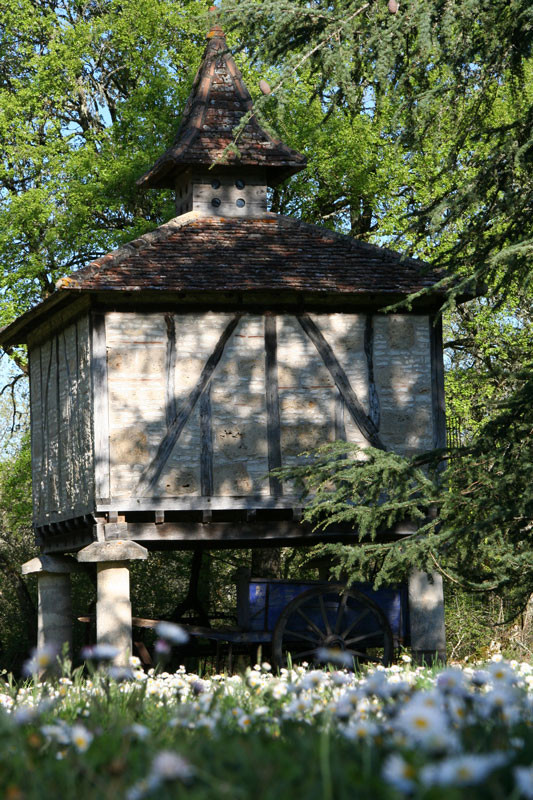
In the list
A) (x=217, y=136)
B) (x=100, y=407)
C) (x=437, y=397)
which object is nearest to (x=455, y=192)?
(x=437, y=397)

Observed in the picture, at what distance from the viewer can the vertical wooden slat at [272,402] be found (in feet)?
44.2

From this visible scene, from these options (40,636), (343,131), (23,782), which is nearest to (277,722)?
(23,782)

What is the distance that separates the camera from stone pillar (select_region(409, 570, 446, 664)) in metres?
13.8

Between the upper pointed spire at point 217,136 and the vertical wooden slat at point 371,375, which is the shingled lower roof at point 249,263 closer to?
the vertical wooden slat at point 371,375

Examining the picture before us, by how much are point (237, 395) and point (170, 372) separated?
88 cm

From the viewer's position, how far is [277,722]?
3.76 metres

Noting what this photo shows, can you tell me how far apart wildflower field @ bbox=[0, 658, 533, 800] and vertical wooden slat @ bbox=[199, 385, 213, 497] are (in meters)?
9.21

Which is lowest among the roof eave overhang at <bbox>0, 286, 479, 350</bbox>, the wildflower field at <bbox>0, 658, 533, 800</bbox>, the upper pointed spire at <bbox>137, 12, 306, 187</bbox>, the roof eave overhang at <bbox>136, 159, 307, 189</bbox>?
Answer: the wildflower field at <bbox>0, 658, 533, 800</bbox>

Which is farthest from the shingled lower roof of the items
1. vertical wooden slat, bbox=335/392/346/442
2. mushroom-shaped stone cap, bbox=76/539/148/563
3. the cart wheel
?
the cart wheel

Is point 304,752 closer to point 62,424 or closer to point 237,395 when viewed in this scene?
point 237,395

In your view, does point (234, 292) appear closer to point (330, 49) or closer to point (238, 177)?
point (238, 177)

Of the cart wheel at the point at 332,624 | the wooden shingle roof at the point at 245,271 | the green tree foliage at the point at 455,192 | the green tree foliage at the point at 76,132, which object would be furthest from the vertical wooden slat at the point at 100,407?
the green tree foliage at the point at 76,132

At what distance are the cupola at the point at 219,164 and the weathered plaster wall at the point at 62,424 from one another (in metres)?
2.93

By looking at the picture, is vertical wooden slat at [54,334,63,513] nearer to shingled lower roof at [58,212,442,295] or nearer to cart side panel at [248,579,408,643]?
shingled lower roof at [58,212,442,295]
